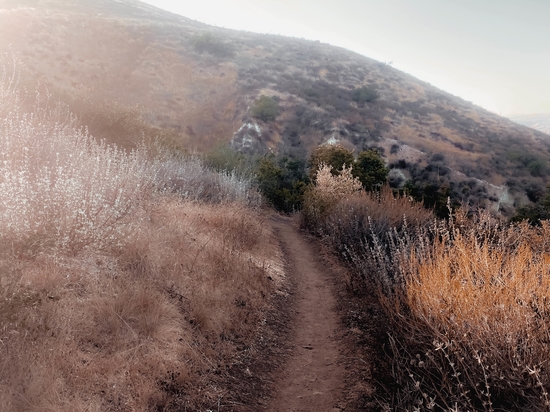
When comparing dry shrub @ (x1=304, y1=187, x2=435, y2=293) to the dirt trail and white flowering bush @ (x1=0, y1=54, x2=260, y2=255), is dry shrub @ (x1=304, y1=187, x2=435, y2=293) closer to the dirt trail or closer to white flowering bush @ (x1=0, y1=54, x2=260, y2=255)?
the dirt trail

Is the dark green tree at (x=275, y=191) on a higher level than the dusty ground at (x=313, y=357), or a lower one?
lower

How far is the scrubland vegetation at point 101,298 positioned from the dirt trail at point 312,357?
66 cm

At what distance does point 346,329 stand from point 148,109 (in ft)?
91.6

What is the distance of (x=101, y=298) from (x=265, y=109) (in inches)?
1205

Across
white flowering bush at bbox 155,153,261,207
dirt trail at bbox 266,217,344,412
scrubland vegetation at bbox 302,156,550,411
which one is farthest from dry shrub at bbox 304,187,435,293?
scrubland vegetation at bbox 302,156,550,411

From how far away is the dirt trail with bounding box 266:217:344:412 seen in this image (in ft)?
12.9

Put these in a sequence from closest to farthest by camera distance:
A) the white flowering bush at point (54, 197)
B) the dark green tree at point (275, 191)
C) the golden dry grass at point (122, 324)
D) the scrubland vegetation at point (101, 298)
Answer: the golden dry grass at point (122, 324) → the scrubland vegetation at point (101, 298) → the white flowering bush at point (54, 197) → the dark green tree at point (275, 191)

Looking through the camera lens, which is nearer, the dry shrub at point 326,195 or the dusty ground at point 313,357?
the dusty ground at point 313,357

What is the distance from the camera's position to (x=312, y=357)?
493cm

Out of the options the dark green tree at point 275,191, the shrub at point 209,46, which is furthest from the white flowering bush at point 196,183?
the shrub at point 209,46

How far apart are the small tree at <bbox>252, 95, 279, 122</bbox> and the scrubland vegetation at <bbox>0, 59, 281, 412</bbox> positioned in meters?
27.1

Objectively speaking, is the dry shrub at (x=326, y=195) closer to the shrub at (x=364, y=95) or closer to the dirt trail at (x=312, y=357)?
the dirt trail at (x=312, y=357)

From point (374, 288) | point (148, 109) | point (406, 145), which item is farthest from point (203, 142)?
point (374, 288)

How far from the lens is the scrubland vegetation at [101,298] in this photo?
293 centimetres
